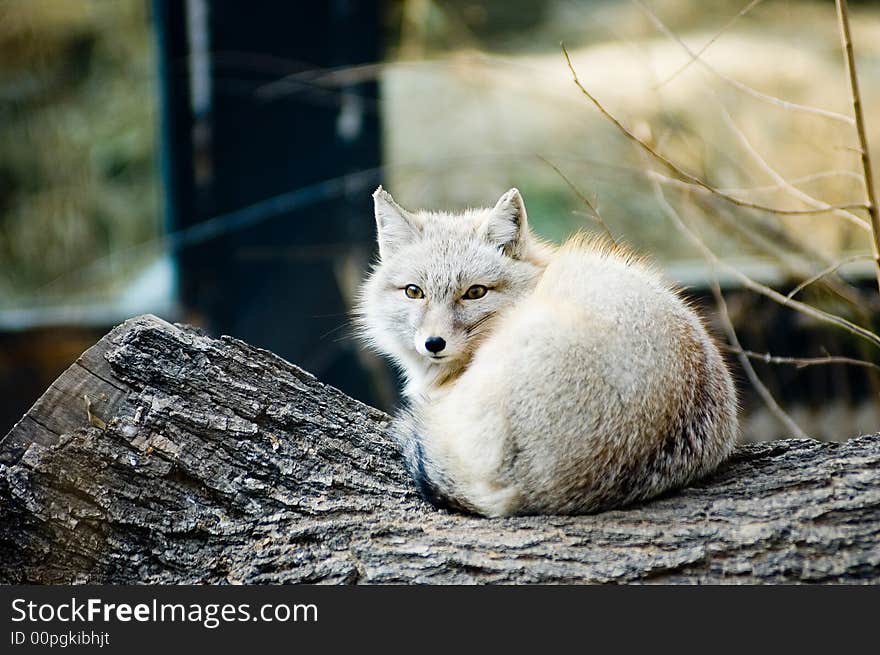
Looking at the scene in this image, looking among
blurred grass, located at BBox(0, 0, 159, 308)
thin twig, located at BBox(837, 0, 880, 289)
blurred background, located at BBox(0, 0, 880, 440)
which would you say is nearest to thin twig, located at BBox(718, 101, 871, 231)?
thin twig, located at BBox(837, 0, 880, 289)

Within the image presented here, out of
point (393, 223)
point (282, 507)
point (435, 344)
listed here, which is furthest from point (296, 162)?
point (282, 507)

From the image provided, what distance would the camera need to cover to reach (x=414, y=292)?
7.25 ft

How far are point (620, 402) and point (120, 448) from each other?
1096 mm

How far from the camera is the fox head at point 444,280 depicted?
210cm

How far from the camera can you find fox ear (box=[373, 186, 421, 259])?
2.27 metres

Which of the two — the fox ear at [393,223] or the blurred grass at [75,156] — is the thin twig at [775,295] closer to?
the fox ear at [393,223]

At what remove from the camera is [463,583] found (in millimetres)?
1579

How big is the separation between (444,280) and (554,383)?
1.73 feet

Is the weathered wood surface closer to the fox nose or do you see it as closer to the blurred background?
the fox nose

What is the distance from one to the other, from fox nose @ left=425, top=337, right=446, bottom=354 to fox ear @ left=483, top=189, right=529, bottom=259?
352 mm

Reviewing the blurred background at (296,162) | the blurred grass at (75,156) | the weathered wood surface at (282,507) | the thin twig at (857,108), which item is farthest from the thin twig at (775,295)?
the blurred grass at (75,156)

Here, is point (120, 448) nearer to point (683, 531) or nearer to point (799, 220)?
point (683, 531)

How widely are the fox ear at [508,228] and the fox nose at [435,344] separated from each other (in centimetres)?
35

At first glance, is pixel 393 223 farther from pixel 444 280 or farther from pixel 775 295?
pixel 775 295
